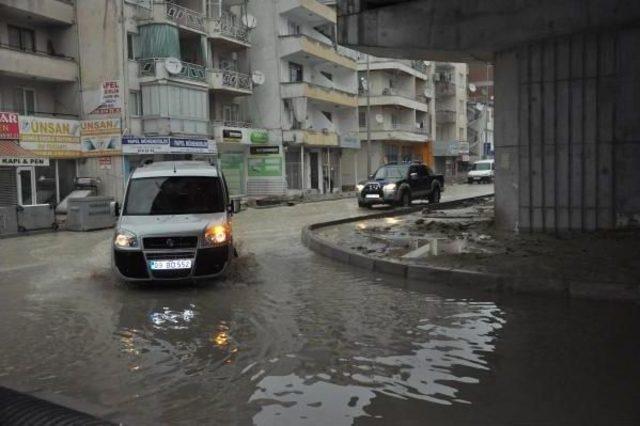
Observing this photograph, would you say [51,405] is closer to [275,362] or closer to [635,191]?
[275,362]

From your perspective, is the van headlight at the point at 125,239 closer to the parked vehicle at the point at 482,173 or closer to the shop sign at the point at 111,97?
the shop sign at the point at 111,97

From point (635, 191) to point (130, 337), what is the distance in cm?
945

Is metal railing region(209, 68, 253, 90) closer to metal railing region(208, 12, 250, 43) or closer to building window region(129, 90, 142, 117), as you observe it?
metal railing region(208, 12, 250, 43)

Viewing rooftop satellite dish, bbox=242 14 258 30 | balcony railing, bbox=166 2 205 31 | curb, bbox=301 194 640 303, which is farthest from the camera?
rooftop satellite dish, bbox=242 14 258 30

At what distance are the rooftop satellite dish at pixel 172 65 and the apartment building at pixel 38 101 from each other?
179 inches

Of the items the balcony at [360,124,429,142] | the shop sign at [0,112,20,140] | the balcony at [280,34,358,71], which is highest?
the balcony at [280,34,358,71]

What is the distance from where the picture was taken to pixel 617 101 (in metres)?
12.0

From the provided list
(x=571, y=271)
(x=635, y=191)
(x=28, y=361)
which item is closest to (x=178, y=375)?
(x=28, y=361)

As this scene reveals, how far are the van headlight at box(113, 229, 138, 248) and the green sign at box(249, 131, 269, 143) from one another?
3127 cm

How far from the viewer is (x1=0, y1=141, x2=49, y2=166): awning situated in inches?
1015

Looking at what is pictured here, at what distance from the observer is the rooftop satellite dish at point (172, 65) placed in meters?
31.6

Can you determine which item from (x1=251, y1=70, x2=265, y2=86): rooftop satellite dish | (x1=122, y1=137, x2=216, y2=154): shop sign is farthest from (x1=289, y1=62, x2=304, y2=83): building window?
(x1=122, y1=137, x2=216, y2=154): shop sign

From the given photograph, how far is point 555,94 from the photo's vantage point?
41.5ft

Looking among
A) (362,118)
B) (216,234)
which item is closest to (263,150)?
(362,118)
